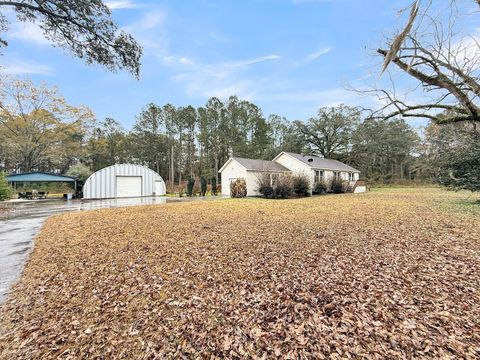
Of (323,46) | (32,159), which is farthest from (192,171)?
(323,46)

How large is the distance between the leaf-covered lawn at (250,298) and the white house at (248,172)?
1385 centimetres

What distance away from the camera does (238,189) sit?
60.8ft

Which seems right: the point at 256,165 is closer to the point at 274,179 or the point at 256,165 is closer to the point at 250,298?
the point at 274,179

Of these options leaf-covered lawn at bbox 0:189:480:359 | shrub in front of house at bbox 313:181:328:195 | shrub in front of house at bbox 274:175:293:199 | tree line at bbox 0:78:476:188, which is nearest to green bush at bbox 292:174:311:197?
shrub in front of house at bbox 274:175:293:199

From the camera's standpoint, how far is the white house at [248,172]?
19422mm

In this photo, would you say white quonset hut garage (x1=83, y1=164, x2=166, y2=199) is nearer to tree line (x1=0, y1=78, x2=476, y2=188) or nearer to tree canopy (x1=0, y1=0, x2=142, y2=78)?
tree line (x1=0, y1=78, x2=476, y2=188)

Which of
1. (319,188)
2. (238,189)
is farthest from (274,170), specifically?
(319,188)

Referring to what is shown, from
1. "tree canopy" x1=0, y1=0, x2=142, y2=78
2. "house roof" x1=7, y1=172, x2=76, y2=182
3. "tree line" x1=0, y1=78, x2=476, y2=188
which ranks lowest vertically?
"house roof" x1=7, y1=172, x2=76, y2=182

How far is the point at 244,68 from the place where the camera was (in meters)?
14.4

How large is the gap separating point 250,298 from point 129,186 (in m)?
21.4

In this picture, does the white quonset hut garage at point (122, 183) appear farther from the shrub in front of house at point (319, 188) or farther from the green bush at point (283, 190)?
the shrub in front of house at point (319, 188)

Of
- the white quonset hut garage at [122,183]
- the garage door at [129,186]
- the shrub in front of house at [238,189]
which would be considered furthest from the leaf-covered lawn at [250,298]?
the garage door at [129,186]

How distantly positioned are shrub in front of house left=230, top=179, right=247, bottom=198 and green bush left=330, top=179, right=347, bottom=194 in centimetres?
939

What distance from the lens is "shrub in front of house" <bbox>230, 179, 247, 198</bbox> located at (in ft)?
60.7
